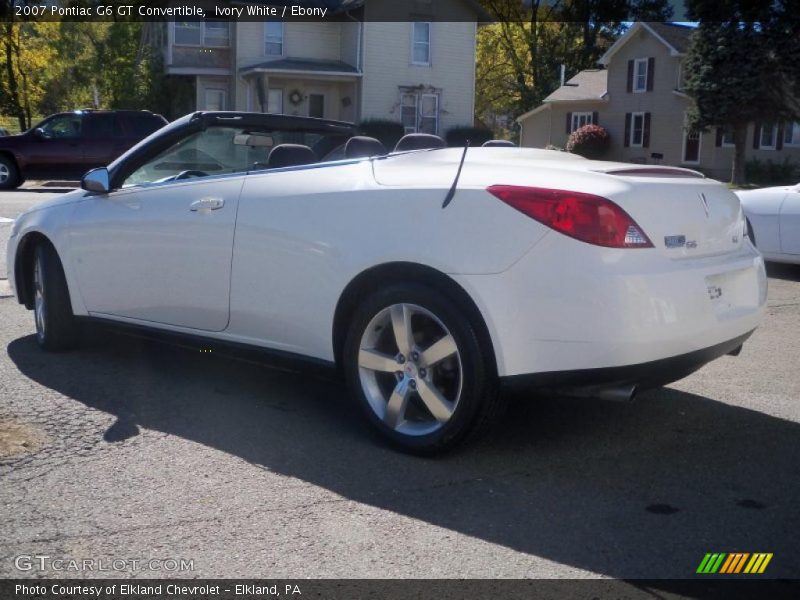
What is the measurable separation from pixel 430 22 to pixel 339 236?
1421 inches

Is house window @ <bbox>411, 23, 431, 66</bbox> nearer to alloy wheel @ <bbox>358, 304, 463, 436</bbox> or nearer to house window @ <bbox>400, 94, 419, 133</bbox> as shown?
house window @ <bbox>400, 94, 419, 133</bbox>

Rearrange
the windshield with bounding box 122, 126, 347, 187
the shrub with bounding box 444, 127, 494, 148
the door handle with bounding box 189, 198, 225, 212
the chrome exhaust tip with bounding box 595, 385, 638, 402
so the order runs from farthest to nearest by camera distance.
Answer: the shrub with bounding box 444, 127, 494, 148
the windshield with bounding box 122, 126, 347, 187
the door handle with bounding box 189, 198, 225, 212
the chrome exhaust tip with bounding box 595, 385, 638, 402

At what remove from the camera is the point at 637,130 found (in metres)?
46.8

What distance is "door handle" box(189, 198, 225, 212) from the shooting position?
5.23m

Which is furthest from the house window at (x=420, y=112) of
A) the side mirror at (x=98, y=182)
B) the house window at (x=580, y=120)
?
the side mirror at (x=98, y=182)

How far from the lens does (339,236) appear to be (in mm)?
4680

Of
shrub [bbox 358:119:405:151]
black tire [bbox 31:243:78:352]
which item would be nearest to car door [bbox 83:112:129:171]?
shrub [bbox 358:119:405:151]

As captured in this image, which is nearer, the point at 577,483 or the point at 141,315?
the point at 577,483

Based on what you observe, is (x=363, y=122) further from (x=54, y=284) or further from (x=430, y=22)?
(x=54, y=284)

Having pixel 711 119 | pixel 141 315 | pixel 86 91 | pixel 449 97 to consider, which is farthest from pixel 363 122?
pixel 141 315

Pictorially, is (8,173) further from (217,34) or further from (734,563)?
(734,563)

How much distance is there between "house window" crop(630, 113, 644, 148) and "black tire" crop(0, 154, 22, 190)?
30.6m

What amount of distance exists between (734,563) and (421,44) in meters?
37.4

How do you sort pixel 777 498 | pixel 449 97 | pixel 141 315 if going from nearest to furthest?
1. pixel 777 498
2. pixel 141 315
3. pixel 449 97
